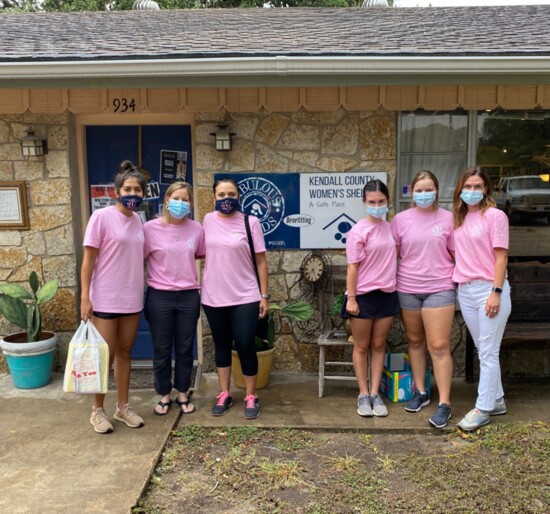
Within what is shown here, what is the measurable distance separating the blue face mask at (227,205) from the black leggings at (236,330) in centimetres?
66

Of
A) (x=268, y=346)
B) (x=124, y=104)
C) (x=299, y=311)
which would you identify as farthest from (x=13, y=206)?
(x=299, y=311)

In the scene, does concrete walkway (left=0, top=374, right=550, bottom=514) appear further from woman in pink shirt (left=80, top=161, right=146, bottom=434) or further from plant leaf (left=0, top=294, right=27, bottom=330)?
plant leaf (left=0, top=294, right=27, bottom=330)

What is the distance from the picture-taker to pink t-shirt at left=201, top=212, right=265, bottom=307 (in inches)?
140

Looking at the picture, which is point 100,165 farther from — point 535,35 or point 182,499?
point 535,35

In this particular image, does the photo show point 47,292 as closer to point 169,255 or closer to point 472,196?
point 169,255

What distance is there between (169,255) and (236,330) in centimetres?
70

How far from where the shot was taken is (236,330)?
11.9 feet

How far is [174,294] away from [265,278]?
0.64m

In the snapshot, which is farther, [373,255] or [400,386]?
[400,386]

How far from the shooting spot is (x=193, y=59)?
3.58 metres

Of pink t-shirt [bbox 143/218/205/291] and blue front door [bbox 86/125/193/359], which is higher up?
blue front door [bbox 86/125/193/359]

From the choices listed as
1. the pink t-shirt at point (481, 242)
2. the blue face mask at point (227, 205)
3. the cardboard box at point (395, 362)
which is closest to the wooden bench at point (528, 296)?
the cardboard box at point (395, 362)

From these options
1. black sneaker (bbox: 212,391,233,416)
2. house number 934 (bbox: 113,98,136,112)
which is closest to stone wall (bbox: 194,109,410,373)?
house number 934 (bbox: 113,98,136,112)

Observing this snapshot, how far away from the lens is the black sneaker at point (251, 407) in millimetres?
3693
